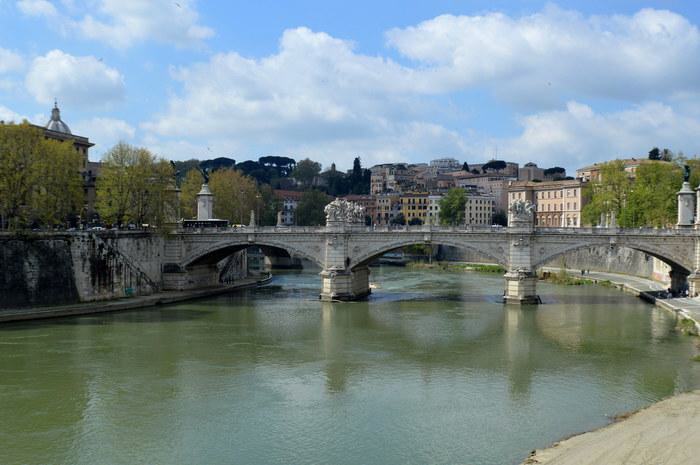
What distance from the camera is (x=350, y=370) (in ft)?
73.5

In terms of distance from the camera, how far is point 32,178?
112ft

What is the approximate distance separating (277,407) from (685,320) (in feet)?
62.0

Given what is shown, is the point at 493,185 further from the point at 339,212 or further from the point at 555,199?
the point at 339,212

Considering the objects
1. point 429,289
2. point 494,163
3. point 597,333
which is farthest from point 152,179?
point 494,163

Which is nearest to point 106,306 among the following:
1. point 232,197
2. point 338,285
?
point 338,285

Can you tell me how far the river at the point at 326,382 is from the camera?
1552 cm

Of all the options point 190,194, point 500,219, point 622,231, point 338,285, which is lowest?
point 338,285

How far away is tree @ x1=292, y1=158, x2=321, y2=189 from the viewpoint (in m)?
130

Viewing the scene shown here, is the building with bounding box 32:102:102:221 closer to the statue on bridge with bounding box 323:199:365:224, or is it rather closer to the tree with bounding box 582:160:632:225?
the statue on bridge with bounding box 323:199:365:224

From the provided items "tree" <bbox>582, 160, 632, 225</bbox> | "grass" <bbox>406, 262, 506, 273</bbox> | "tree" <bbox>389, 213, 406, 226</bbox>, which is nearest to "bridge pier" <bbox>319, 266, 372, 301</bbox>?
"tree" <bbox>582, 160, 632, 225</bbox>

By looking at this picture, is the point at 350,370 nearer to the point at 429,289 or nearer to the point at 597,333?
the point at 597,333

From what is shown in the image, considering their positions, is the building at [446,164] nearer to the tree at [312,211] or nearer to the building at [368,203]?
the building at [368,203]

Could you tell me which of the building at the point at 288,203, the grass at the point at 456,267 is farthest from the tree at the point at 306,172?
the grass at the point at 456,267

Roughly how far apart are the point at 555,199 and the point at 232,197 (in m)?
36.4
